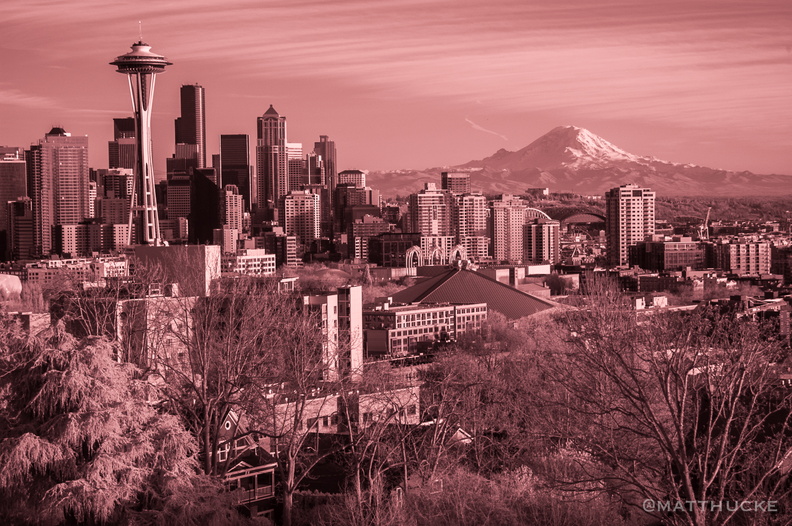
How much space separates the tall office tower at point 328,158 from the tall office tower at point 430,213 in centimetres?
4546

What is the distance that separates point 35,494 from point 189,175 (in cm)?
12290

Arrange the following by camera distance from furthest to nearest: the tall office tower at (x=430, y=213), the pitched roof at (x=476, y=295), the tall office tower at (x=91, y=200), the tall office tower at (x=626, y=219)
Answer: the tall office tower at (x=91, y=200) → the tall office tower at (x=430, y=213) → the tall office tower at (x=626, y=219) → the pitched roof at (x=476, y=295)

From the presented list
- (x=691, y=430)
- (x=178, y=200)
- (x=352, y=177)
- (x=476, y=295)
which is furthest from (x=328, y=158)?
(x=691, y=430)

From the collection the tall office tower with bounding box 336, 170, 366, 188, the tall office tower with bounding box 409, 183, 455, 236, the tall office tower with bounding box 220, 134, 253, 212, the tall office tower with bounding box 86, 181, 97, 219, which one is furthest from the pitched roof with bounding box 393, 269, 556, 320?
the tall office tower with bounding box 336, 170, 366, 188

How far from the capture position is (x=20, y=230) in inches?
4424

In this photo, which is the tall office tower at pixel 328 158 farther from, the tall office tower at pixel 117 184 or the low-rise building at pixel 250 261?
the low-rise building at pixel 250 261

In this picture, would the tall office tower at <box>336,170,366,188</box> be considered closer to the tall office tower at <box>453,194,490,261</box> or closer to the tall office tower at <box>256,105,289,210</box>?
the tall office tower at <box>256,105,289,210</box>

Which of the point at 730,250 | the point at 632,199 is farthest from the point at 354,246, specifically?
the point at 730,250

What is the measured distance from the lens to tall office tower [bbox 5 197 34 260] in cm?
11031

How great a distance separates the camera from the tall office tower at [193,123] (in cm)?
15338

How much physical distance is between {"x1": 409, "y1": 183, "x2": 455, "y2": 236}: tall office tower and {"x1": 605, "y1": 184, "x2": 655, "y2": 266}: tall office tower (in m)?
19.8

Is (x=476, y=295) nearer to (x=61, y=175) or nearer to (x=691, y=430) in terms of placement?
(x=691, y=430)

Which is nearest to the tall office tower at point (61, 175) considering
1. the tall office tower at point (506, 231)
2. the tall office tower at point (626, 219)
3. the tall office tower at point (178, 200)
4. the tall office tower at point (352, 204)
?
the tall office tower at point (178, 200)

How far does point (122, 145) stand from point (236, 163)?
1436cm
